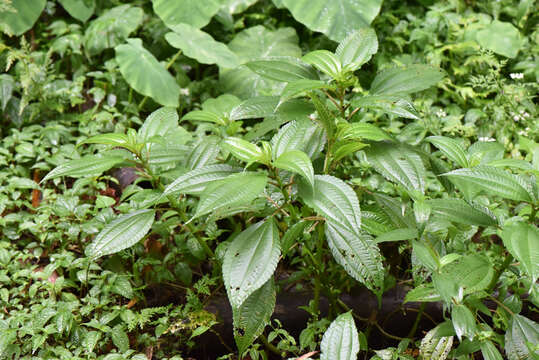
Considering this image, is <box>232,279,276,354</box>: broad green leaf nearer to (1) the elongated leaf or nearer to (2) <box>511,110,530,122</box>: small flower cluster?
(1) the elongated leaf

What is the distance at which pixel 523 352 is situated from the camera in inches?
53.9

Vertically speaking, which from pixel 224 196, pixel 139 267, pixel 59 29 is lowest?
pixel 139 267

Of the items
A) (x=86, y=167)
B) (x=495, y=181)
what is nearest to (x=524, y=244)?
(x=495, y=181)

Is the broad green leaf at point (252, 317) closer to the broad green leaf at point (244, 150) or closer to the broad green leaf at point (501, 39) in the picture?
the broad green leaf at point (244, 150)

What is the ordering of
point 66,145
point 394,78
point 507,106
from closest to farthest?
point 394,78 → point 66,145 → point 507,106

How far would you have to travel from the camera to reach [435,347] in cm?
146

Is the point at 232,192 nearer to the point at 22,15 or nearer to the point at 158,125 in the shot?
the point at 158,125

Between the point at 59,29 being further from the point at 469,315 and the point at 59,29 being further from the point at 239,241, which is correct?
the point at 469,315

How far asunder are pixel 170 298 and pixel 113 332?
383 millimetres

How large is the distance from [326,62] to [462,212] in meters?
0.57

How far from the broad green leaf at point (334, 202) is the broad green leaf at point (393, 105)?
282 mm

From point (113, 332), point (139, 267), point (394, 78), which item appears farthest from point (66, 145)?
point (394, 78)

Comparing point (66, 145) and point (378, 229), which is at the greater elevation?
point (378, 229)

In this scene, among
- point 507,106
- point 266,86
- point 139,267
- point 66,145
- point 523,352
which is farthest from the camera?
point 266,86
